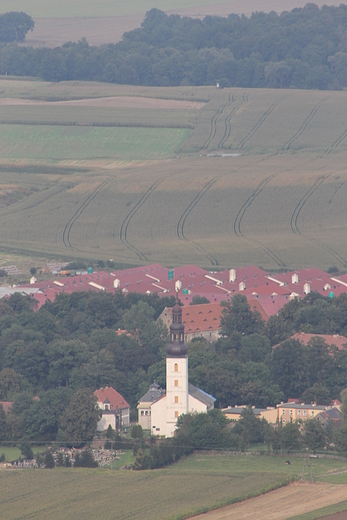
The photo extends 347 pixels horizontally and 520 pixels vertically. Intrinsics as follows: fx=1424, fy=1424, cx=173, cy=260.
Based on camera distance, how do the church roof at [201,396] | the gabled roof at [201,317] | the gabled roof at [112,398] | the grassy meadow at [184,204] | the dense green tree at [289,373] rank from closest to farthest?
1. the church roof at [201,396]
2. the gabled roof at [112,398]
3. the dense green tree at [289,373]
4. the gabled roof at [201,317]
5. the grassy meadow at [184,204]

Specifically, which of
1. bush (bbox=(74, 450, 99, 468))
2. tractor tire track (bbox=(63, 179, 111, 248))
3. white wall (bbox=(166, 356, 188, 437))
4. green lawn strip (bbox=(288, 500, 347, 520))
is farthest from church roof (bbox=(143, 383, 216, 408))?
tractor tire track (bbox=(63, 179, 111, 248))

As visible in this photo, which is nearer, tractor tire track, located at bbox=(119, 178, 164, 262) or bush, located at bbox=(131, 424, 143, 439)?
bush, located at bbox=(131, 424, 143, 439)

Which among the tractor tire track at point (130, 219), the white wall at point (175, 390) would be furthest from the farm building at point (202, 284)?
the white wall at point (175, 390)

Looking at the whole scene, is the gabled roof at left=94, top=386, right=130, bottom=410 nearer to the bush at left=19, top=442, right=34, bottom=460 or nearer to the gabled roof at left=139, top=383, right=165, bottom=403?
the gabled roof at left=139, top=383, right=165, bottom=403

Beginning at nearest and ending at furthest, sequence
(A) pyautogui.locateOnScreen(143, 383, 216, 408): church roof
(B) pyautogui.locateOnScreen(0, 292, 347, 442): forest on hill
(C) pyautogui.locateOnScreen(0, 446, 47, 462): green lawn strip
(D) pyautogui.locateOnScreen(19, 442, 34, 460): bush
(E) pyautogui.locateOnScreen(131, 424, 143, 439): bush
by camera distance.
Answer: (D) pyautogui.locateOnScreen(19, 442, 34, 460): bush
(C) pyautogui.locateOnScreen(0, 446, 47, 462): green lawn strip
(E) pyautogui.locateOnScreen(131, 424, 143, 439): bush
(A) pyautogui.locateOnScreen(143, 383, 216, 408): church roof
(B) pyautogui.locateOnScreen(0, 292, 347, 442): forest on hill

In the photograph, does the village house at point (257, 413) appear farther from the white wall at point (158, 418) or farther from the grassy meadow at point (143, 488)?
the grassy meadow at point (143, 488)

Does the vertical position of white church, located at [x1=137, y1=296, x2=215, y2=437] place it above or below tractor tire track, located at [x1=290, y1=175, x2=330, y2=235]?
below

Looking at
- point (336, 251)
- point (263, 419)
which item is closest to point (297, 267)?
point (336, 251)

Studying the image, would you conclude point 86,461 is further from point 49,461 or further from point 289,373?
point 289,373
